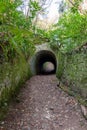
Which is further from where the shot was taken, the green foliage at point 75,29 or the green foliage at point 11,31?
the green foliage at point 75,29

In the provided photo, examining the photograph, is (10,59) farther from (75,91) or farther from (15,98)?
(75,91)

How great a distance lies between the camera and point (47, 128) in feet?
18.1

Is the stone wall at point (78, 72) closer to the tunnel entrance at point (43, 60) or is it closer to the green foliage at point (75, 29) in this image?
the green foliage at point (75, 29)

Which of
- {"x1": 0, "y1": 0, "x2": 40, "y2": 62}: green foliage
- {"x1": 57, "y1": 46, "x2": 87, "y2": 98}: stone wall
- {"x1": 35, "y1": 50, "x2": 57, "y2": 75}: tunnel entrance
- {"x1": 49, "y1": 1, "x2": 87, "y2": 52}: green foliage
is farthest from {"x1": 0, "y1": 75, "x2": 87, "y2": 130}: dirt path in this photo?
{"x1": 35, "y1": 50, "x2": 57, "y2": 75}: tunnel entrance

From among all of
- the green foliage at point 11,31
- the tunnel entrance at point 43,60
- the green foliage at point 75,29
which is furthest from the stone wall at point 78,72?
the tunnel entrance at point 43,60

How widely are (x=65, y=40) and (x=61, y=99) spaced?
3.42 meters


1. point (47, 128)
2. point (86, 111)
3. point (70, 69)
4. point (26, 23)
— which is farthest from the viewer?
point (26, 23)

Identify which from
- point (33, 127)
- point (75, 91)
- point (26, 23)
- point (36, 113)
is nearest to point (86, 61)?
point (75, 91)

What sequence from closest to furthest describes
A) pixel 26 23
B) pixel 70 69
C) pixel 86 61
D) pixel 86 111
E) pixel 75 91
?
pixel 86 111
pixel 86 61
pixel 75 91
pixel 70 69
pixel 26 23

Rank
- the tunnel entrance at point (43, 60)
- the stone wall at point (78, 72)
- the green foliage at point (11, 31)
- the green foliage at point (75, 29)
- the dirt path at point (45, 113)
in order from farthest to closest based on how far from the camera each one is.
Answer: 1. the tunnel entrance at point (43, 60)
2. the green foliage at point (75, 29)
3. the stone wall at point (78, 72)
4. the dirt path at point (45, 113)
5. the green foliage at point (11, 31)

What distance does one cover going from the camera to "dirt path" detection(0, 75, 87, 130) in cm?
561

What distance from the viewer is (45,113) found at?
6.59m

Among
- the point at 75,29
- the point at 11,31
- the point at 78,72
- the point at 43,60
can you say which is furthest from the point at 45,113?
the point at 43,60

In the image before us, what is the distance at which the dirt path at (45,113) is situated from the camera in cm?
561
